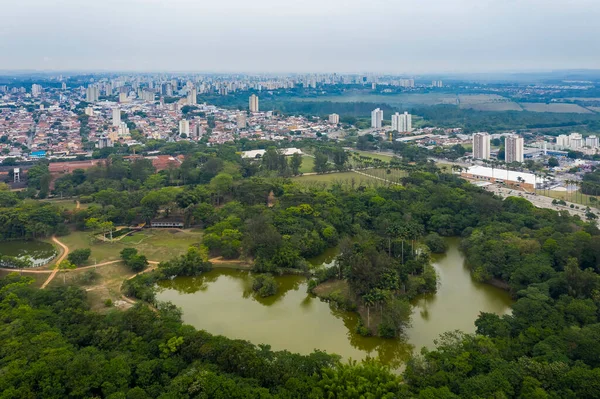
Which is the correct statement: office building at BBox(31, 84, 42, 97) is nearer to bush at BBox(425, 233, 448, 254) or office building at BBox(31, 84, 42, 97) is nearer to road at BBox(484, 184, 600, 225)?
road at BBox(484, 184, 600, 225)

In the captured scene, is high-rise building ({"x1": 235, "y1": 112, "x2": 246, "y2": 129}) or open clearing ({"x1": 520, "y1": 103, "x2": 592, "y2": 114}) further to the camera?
open clearing ({"x1": 520, "y1": 103, "x2": 592, "y2": 114})

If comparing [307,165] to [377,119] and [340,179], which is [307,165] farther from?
[377,119]

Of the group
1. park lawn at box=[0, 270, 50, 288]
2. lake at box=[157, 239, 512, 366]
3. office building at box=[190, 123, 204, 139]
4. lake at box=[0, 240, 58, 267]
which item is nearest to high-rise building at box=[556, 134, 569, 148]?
lake at box=[157, 239, 512, 366]

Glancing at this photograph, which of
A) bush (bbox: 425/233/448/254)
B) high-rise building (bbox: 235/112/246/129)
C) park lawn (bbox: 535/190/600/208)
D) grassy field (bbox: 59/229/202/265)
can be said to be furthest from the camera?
high-rise building (bbox: 235/112/246/129)

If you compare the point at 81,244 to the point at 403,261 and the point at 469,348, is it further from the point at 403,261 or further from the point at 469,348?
the point at 469,348

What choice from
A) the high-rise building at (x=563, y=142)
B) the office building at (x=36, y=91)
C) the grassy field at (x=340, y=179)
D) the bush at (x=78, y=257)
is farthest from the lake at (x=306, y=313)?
the office building at (x=36, y=91)

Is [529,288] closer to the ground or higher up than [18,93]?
closer to the ground

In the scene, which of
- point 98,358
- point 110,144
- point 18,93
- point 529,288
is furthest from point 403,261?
point 18,93
